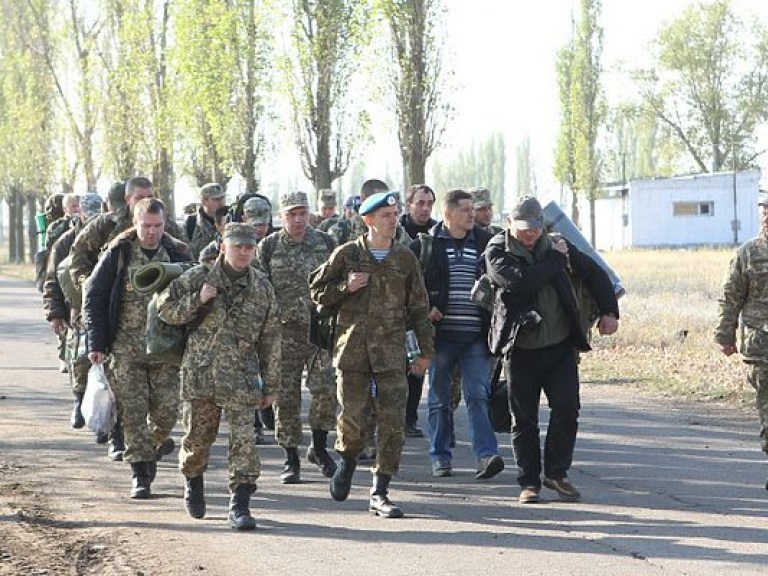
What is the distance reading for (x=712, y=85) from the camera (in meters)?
84.7

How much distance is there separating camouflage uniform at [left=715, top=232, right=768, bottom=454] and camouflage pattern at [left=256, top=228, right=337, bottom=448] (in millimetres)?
2956

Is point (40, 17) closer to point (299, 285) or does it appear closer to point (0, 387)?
point (0, 387)

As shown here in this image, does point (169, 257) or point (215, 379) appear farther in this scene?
point (169, 257)

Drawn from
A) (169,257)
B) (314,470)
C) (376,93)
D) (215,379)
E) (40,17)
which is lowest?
(314,470)

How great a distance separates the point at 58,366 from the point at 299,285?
926 cm

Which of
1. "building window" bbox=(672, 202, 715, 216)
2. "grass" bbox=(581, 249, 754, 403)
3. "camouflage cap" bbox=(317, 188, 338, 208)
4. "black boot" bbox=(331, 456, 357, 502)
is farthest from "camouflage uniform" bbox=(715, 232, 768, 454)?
"building window" bbox=(672, 202, 715, 216)

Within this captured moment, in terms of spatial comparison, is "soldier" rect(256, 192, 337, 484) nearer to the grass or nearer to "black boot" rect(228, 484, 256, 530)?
"black boot" rect(228, 484, 256, 530)

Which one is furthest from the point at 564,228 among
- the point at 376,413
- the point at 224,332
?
the point at 224,332

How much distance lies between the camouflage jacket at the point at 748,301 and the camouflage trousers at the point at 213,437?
344 cm

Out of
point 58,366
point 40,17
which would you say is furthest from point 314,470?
point 40,17

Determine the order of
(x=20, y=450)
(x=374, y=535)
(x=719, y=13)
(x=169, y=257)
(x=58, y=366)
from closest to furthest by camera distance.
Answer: (x=374, y=535)
(x=169, y=257)
(x=20, y=450)
(x=58, y=366)
(x=719, y=13)

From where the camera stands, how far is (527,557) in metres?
7.86

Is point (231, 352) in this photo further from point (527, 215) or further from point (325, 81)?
point (325, 81)

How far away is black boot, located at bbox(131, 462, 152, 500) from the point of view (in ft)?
32.8
